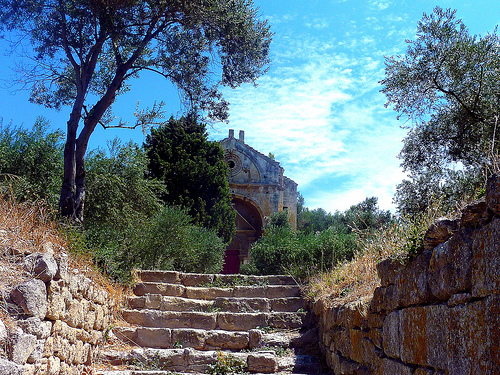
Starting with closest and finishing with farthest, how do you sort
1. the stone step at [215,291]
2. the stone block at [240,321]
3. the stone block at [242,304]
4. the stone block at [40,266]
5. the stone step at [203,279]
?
the stone block at [40,266], the stone block at [240,321], the stone block at [242,304], the stone step at [215,291], the stone step at [203,279]

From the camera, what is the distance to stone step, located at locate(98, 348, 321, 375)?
6.22 m

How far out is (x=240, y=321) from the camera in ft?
25.1

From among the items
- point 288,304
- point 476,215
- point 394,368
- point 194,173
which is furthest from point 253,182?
point 476,215

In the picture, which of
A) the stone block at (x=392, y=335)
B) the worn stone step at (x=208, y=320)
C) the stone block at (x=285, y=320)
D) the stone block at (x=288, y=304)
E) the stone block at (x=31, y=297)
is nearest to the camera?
the stone block at (x=392, y=335)

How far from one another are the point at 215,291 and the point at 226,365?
8.48ft

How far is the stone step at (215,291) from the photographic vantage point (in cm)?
847

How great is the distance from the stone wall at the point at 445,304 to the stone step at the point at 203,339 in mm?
3061

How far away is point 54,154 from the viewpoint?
1024 cm

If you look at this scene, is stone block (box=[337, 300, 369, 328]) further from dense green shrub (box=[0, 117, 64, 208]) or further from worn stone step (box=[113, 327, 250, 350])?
dense green shrub (box=[0, 117, 64, 208])

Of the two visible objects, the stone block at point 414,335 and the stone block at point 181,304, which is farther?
the stone block at point 181,304

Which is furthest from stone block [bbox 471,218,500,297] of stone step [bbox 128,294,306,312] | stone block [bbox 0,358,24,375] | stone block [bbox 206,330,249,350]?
stone step [bbox 128,294,306,312]

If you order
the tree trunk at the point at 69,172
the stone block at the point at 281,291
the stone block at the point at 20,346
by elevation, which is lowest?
the stone block at the point at 20,346

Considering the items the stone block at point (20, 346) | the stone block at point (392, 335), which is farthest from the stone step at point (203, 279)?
the stone block at point (392, 335)

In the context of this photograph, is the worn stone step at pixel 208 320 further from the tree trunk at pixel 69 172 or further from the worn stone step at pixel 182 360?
the tree trunk at pixel 69 172
